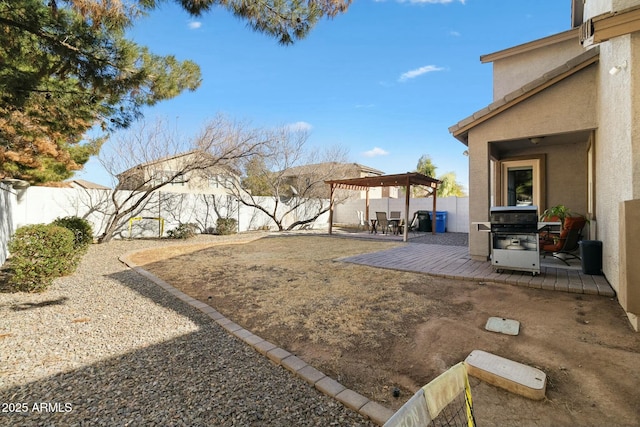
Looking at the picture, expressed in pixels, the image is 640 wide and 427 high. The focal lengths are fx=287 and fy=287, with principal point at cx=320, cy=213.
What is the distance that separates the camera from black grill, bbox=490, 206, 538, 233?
468cm

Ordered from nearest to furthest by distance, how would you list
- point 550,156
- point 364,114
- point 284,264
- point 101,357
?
point 101,357, point 284,264, point 550,156, point 364,114

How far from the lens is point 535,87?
5.40 m

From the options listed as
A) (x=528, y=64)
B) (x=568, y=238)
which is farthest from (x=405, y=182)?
(x=568, y=238)

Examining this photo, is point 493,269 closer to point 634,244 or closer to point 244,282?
point 634,244

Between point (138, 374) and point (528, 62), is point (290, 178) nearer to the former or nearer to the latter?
point (528, 62)

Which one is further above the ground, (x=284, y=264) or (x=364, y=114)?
(x=364, y=114)

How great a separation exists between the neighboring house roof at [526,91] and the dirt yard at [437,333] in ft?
11.7

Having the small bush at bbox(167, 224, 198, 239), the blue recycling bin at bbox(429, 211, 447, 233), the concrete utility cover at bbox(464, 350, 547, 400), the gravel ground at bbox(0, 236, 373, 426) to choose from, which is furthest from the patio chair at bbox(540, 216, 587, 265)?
the small bush at bbox(167, 224, 198, 239)

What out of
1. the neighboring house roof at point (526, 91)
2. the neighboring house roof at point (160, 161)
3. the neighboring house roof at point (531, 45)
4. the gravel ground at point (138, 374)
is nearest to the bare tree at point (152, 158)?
the neighboring house roof at point (160, 161)

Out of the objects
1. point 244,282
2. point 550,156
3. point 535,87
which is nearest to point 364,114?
point 550,156

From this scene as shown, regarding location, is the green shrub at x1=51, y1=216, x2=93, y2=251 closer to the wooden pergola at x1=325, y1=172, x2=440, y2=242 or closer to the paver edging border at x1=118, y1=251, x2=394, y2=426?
the paver edging border at x1=118, y1=251, x2=394, y2=426

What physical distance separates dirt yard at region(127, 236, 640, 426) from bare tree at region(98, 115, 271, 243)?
661 centimetres

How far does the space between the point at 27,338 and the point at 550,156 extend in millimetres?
10466

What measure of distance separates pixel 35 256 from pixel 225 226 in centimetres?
925
